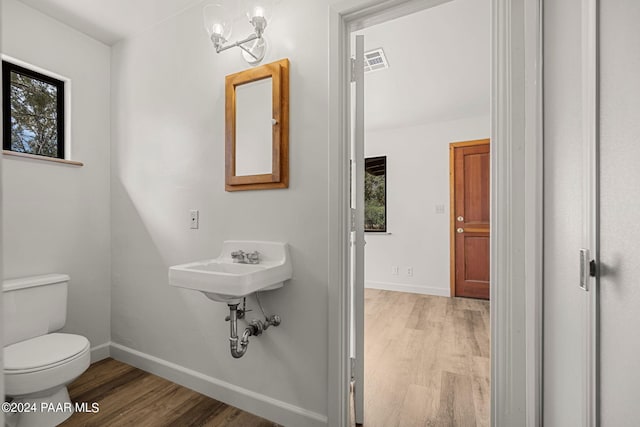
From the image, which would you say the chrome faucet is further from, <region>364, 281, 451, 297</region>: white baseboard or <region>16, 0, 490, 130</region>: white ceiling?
<region>364, 281, 451, 297</region>: white baseboard

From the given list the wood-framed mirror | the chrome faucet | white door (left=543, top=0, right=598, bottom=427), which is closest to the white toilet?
the chrome faucet

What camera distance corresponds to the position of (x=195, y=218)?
197 centimetres

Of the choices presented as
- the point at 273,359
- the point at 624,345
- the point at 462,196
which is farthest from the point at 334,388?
the point at 462,196

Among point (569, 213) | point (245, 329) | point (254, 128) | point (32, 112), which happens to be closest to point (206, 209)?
point (254, 128)

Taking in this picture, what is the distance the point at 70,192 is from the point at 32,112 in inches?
21.7

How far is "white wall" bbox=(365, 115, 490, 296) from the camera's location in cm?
420

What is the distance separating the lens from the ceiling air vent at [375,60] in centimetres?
248

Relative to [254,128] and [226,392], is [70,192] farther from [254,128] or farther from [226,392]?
[226,392]

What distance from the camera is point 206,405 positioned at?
1804 mm

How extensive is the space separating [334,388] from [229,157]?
1.31 m

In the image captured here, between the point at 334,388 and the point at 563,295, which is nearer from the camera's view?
the point at 563,295

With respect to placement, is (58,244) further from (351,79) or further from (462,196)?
(462,196)

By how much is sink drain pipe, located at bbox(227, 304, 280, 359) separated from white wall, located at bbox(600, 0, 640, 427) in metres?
1.30

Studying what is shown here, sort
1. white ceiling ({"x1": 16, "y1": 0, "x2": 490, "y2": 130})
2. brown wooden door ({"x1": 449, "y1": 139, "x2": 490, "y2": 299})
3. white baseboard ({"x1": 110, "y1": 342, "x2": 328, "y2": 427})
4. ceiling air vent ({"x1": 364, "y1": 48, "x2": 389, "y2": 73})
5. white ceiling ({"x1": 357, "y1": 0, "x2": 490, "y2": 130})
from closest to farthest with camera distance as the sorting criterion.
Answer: white baseboard ({"x1": 110, "y1": 342, "x2": 328, "y2": 427})
white ceiling ({"x1": 16, "y1": 0, "x2": 490, "y2": 130})
white ceiling ({"x1": 357, "y1": 0, "x2": 490, "y2": 130})
ceiling air vent ({"x1": 364, "y1": 48, "x2": 389, "y2": 73})
brown wooden door ({"x1": 449, "y1": 139, "x2": 490, "y2": 299})
